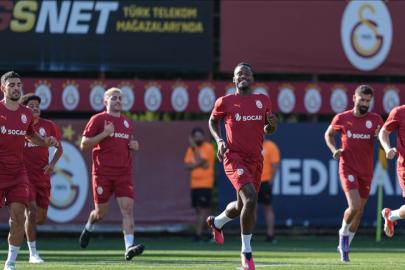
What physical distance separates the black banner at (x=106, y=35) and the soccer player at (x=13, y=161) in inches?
286

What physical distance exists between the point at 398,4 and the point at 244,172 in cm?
950

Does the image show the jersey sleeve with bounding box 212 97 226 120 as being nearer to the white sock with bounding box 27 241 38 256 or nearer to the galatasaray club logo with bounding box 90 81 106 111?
the white sock with bounding box 27 241 38 256

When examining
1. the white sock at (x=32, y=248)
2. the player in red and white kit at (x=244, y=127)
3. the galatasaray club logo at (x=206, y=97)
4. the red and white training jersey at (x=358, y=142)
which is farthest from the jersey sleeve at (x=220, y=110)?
the galatasaray club logo at (x=206, y=97)

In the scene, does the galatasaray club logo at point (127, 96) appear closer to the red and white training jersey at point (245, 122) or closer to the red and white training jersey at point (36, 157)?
the red and white training jersey at point (36, 157)

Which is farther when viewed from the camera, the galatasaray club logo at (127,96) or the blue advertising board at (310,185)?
the blue advertising board at (310,185)

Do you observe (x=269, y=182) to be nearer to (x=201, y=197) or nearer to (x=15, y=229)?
(x=201, y=197)

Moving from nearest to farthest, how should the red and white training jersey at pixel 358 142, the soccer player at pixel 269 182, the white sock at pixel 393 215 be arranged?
the white sock at pixel 393 215
the red and white training jersey at pixel 358 142
the soccer player at pixel 269 182

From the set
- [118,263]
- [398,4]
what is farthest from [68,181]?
[398,4]

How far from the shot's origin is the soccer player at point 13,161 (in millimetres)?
8305

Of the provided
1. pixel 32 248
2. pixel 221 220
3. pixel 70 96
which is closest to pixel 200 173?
pixel 70 96

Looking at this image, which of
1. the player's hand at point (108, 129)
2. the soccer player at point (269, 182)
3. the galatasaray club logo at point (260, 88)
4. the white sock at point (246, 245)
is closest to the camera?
the white sock at point (246, 245)

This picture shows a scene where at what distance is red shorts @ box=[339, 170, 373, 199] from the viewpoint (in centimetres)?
1079

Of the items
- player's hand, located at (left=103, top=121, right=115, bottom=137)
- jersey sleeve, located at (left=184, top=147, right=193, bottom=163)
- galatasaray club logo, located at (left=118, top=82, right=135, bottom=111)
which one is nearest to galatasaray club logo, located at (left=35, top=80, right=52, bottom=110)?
galatasaray club logo, located at (left=118, top=82, right=135, bottom=111)

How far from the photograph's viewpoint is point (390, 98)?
1638cm
